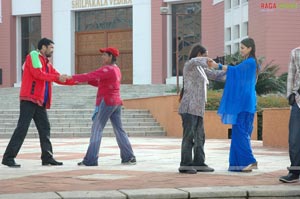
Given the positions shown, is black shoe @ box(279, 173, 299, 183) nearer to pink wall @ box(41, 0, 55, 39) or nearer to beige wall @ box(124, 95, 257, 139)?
beige wall @ box(124, 95, 257, 139)

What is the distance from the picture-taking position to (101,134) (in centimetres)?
1100

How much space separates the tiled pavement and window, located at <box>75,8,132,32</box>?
2743 cm

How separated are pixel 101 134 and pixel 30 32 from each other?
106 feet

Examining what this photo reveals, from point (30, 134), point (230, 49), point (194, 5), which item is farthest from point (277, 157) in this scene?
point (194, 5)

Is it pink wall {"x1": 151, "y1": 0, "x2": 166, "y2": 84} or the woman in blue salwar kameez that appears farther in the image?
pink wall {"x1": 151, "y1": 0, "x2": 166, "y2": 84}

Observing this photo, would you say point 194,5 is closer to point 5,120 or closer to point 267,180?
point 5,120

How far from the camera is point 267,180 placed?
8711mm

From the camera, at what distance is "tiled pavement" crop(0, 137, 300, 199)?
7.46 m

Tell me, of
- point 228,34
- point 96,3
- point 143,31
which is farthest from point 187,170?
point 96,3

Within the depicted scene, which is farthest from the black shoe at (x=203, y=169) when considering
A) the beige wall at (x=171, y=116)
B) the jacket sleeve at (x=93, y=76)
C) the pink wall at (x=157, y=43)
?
the pink wall at (x=157, y=43)

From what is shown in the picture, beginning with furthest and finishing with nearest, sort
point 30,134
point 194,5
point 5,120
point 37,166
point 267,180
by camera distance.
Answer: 1. point 194,5
2. point 5,120
3. point 30,134
4. point 37,166
5. point 267,180

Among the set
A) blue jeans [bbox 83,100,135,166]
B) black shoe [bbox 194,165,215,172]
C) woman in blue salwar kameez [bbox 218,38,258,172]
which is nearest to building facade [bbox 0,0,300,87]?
blue jeans [bbox 83,100,135,166]

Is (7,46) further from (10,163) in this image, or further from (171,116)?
(10,163)

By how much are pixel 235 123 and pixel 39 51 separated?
3319mm
